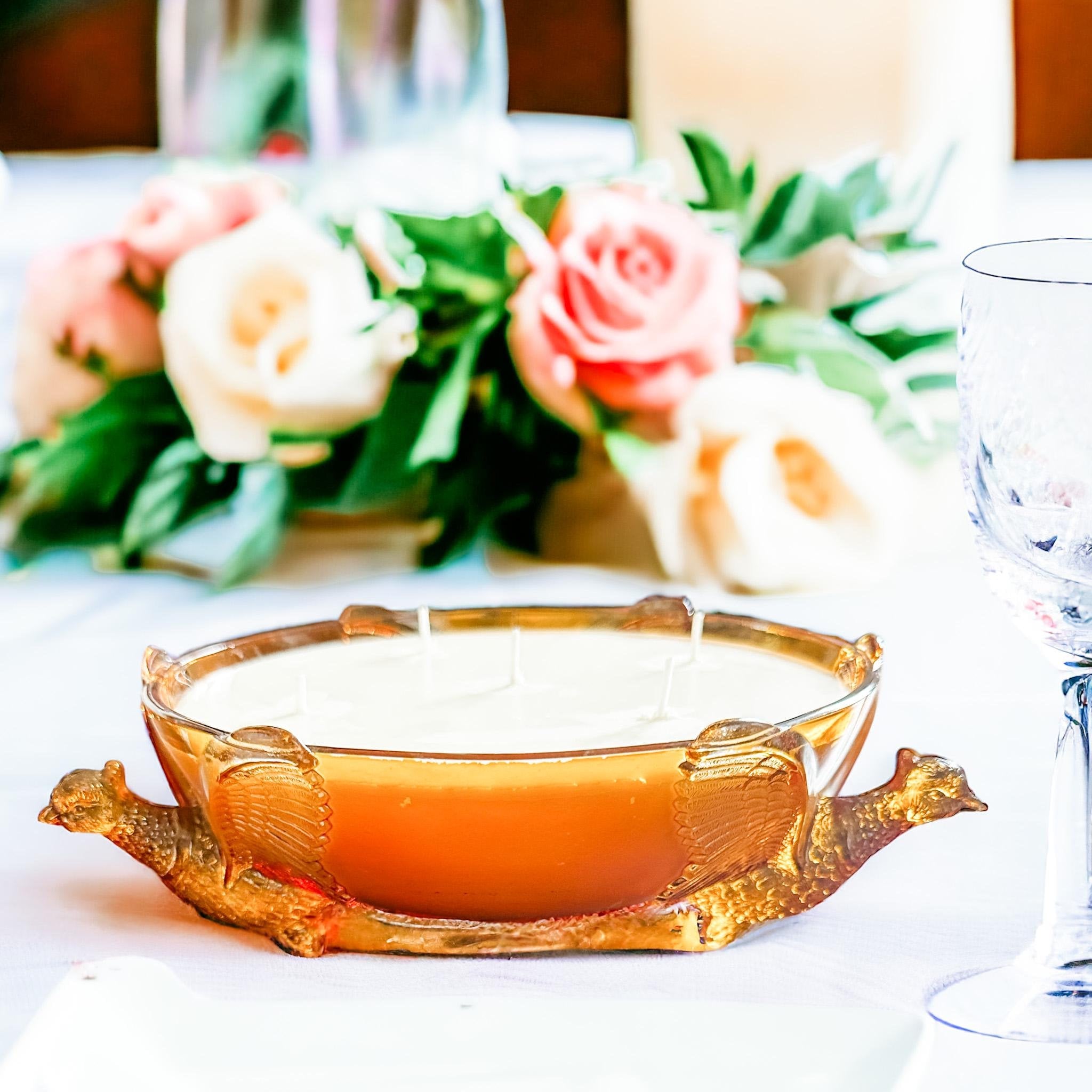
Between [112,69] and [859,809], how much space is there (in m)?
1.71

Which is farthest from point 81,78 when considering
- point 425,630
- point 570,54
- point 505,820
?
point 505,820

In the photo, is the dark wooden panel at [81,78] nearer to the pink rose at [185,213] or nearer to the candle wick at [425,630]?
the pink rose at [185,213]

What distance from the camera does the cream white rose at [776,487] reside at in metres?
0.61

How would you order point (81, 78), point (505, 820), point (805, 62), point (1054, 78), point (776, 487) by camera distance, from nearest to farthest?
1. point (505, 820)
2. point (776, 487)
3. point (805, 62)
4. point (1054, 78)
5. point (81, 78)

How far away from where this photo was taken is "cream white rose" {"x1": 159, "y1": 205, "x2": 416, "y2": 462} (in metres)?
0.62

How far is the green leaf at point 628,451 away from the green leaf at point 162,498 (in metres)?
0.17

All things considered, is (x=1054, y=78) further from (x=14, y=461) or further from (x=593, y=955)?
(x=593, y=955)

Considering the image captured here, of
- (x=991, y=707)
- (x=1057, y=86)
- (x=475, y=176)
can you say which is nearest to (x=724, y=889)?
(x=991, y=707)

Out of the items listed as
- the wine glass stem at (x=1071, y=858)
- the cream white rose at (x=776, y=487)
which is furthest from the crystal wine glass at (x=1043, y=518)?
the cream white rose at (x=776, y=487)

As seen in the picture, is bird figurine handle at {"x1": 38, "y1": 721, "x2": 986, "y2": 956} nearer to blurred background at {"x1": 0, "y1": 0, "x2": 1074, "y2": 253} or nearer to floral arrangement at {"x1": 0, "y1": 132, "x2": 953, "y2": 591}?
floral arrangement at {"x1": 0, "y1": 132, "x2": 953, "y2": 591}

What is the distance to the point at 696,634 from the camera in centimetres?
39

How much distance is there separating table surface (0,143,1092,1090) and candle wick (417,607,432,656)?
0.28 feet

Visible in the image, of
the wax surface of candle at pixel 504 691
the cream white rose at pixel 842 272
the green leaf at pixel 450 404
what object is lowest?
the wax surface of candle at pixel 504 691

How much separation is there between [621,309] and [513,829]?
0.36 m
